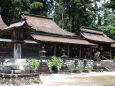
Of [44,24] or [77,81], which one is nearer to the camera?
[77,81]

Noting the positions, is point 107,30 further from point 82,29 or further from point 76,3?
point 82,29

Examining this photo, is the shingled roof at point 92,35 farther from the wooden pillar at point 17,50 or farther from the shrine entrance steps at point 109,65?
the wooden pillar at point 17,50

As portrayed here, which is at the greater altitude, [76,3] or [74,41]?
[76,3]

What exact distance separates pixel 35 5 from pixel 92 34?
38.8 ft

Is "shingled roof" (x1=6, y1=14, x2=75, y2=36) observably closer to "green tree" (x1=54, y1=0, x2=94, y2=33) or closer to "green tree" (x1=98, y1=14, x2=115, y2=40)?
"green tree" (x1=54, y1=0, x2=94, y2=33)

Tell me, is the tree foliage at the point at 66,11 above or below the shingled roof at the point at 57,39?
above

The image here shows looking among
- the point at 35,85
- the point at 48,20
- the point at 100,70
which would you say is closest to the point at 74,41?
the point at 100,70

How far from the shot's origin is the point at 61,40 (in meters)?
25.0

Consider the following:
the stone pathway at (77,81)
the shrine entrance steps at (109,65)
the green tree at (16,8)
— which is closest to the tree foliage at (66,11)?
the green tree at (16,8)

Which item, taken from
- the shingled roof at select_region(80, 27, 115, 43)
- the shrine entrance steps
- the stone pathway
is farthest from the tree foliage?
the stone pathway

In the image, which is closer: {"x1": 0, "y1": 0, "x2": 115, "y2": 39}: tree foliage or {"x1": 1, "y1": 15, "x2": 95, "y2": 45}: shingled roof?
{"x1": 1, "y1": 15, "x2": 95, "y2": 45}: shingled roof

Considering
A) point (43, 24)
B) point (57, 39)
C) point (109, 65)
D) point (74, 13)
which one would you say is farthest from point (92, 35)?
point (74, 13)

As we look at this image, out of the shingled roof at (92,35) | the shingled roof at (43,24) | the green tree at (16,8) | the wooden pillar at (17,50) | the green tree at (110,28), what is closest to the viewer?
the wooden pillar at (17,50)

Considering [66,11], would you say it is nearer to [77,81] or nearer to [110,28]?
[110,28]
